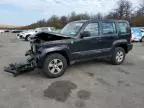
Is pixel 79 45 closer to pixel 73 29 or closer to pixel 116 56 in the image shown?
pixel 73 29

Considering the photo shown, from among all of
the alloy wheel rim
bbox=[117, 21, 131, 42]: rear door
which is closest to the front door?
the alloy wheel rim

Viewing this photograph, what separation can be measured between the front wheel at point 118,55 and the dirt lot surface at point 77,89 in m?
0.69

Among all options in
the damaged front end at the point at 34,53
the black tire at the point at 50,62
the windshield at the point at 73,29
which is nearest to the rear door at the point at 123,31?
the windshield at the point at 73,29

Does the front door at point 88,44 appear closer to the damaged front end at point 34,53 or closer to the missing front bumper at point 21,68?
the damaged front end at point 34,53

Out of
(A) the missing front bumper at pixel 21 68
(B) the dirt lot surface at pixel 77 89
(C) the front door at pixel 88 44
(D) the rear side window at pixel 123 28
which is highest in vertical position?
(D) the rear side window at pixel 123 28

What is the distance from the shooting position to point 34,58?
677cm

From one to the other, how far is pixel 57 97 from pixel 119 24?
191 inches

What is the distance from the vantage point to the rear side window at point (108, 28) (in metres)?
7.99

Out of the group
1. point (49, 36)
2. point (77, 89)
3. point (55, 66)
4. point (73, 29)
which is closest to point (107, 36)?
point (73, 29)

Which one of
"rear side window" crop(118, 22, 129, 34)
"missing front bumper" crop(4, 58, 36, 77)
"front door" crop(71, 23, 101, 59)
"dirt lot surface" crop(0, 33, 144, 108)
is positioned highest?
"rear side window" crop(118, 22, 129, 34)

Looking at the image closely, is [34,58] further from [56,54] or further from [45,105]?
[45,105]

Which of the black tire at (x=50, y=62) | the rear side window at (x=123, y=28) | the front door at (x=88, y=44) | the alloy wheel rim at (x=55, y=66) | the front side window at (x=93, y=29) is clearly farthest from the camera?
the rear side window at (x=123, y=28)

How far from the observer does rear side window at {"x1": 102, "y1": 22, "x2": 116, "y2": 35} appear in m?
7.99

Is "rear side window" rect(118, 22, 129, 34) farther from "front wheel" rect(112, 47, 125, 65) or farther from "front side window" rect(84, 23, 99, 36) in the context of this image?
"front side window" rect(84, 23, 99, 36)
